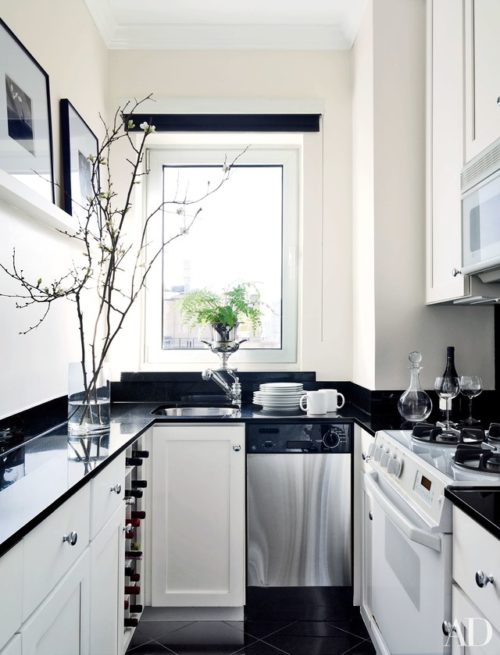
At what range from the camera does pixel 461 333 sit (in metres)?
2.53

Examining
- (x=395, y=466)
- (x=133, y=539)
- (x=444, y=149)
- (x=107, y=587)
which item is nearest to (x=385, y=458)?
(x=395, y=466)

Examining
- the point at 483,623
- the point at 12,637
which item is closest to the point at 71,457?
the point at 12,637

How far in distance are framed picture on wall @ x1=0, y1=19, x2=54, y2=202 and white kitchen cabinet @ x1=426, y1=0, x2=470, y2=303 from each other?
148 centimetres

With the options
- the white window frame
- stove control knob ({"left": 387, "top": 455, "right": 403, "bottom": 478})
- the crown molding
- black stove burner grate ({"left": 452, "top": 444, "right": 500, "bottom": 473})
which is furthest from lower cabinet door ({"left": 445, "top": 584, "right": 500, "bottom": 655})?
the crown molding

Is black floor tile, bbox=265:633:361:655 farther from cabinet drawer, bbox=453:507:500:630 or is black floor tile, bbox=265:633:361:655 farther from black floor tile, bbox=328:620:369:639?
cabinet drawer, bbox=453:507:500:630

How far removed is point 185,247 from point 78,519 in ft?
6.65

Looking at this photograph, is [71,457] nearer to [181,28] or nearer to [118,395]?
[118,395]

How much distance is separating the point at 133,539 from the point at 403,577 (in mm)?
1105

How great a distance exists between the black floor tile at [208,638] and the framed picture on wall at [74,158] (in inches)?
69.3

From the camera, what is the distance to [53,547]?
121 cm

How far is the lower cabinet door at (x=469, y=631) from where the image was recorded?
112 cm

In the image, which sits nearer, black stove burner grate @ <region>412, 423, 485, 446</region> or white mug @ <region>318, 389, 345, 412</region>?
black stove burner grate @ <region>412, 423, 485, 446</region>

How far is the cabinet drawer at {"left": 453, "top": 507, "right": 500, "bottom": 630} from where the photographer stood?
1.11 meters

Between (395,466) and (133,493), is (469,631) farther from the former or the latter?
(133,493)
